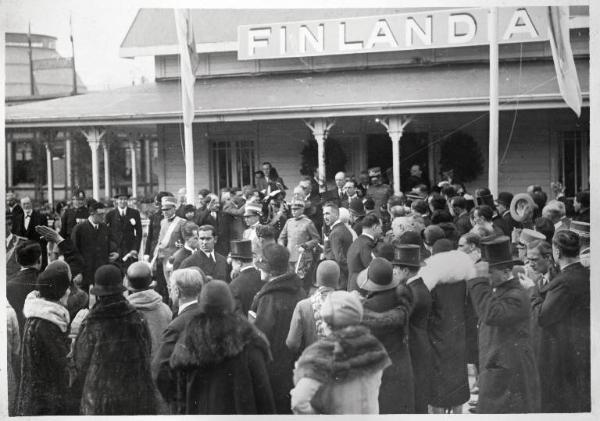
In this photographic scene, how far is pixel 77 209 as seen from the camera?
399 inches

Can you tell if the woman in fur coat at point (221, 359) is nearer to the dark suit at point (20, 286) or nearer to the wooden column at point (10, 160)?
the dark suit at point (20, 286)

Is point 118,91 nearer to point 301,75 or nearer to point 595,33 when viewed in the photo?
point 301,75

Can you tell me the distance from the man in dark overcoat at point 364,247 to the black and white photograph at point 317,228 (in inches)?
1.0

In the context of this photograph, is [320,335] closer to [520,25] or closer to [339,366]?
[339,366]

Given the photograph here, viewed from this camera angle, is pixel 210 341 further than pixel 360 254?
No

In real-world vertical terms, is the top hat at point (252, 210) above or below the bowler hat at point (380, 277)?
above

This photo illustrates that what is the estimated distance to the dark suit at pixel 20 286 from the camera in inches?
244

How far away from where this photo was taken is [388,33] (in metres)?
14.3

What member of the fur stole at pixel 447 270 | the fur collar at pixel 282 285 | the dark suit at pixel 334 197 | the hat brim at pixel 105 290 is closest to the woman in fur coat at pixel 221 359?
the hat brim at pixel 105 290

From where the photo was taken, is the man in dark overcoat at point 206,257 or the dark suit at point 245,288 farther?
the man in dark overcoat at point 206,257

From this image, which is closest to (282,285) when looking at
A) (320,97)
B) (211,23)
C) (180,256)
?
(180,256)

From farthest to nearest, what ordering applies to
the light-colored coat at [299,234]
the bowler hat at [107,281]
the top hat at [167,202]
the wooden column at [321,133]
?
the wooden column at [321,133], the top hat at [167,202], the light-colored coat at [299,234], the bowler hat at [107,281]

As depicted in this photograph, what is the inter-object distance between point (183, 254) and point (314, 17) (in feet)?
26.8

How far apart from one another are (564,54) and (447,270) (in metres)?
5.00
